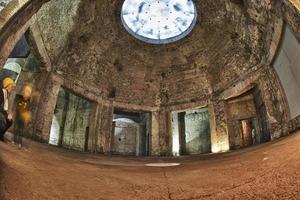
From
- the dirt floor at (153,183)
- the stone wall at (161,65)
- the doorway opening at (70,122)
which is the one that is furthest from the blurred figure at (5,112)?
the doorway opening at (70,122)

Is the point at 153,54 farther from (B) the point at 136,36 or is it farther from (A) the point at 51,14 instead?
(A) the point at 51,14

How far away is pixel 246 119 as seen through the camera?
13289mm

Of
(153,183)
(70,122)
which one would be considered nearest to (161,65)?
(70,122)

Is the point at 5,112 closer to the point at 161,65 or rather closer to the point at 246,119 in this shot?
the point at 161,65

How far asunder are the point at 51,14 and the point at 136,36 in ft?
15.3

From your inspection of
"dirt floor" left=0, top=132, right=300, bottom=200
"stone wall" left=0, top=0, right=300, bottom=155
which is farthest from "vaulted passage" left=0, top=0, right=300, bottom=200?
"dirt floor" left=0, top=132, right=300, bottom=200

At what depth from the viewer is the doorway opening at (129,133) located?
16.1 m

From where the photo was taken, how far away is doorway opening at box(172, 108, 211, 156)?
14773 millimetres

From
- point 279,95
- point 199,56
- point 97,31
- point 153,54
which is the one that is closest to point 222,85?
point 199,56

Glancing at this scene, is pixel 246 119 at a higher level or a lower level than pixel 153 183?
higher

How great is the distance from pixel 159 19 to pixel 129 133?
6551 millimetres

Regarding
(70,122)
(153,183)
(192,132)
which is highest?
(70,122)

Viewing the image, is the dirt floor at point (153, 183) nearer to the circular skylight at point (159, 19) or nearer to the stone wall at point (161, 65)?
the stone wall at point (161, 65)

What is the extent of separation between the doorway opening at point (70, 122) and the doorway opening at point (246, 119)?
260 inches
